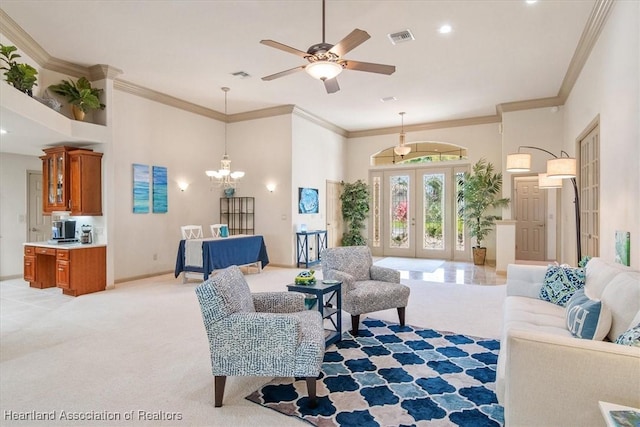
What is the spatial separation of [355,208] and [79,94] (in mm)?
6580

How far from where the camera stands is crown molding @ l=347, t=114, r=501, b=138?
855 centimetres

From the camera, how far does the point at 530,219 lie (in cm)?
880

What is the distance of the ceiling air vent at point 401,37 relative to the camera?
4.45 meters

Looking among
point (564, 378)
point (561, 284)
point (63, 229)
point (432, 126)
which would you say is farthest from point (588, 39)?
point (63, 229)

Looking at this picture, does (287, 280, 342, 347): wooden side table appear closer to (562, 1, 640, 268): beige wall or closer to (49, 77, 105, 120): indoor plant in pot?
(562, 1, 640, 268): beige wall

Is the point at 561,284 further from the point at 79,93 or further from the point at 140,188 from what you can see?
the point at 79,93

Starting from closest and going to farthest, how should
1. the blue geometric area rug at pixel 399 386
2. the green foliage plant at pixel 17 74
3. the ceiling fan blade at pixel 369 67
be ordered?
1. the blue geometric area rug at pixel 399 386
2. the ceiling fan blade at pixel 369 67
3. the green foliage plant at pixel 17 74

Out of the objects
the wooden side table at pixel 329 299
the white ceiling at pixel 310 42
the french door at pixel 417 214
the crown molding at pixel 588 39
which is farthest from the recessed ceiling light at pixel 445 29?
the french door at pixel 417 214

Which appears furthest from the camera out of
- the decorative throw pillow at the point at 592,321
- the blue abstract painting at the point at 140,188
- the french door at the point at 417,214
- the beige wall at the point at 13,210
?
the french door at the point at 417,214

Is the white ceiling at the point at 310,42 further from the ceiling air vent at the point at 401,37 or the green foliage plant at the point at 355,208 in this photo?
the green foliage plant at the point at 355,208

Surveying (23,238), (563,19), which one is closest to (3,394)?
(23,238)

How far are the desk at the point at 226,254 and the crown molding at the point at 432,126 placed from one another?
459cm

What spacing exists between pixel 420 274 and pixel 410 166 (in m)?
3.58

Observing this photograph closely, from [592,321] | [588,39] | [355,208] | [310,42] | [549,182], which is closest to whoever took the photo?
[592,321]
